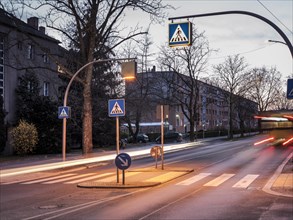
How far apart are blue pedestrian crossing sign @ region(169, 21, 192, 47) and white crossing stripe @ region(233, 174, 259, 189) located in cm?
537

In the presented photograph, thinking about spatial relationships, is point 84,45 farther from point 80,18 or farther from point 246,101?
point 246,101

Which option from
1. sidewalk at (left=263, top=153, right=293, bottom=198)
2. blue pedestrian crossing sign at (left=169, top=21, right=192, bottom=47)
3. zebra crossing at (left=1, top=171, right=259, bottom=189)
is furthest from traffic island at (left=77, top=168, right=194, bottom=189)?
blue pedestrian crossing sign at (left=169, top=21, right=192, bottom=47)

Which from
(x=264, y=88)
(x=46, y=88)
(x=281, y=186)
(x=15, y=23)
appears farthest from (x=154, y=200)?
(x=264, y=88)

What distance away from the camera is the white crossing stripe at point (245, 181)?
15766 millimetres

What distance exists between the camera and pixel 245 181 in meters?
17.3

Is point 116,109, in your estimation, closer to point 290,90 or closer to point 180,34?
point 180,34

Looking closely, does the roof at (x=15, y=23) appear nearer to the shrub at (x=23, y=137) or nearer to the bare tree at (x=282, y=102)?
the shrub at (x=23, y=137)

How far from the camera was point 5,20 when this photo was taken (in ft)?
124

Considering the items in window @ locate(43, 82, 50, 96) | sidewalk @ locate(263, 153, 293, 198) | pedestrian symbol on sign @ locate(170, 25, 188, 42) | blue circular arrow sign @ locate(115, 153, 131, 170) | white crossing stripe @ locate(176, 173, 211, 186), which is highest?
window @ locate(43, 82, 50, 96)

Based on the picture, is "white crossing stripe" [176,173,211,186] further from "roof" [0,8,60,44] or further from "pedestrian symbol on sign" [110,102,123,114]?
"roof" [0,8,60,44]

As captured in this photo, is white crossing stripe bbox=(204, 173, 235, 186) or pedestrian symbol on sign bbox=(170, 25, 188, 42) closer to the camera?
pedestrian symbol on sign bbox=(170, 25, 188, 42)

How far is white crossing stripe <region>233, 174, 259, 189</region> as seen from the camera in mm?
15766

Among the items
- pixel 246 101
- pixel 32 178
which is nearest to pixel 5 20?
pixel 32 178

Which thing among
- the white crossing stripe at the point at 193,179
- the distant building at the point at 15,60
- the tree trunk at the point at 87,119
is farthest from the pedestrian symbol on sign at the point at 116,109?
the distant building at the point at 15,60
